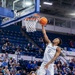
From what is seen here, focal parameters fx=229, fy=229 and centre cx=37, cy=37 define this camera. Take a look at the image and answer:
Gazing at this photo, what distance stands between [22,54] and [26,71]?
156cm

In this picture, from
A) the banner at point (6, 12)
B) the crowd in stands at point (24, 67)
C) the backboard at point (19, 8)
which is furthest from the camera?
the crowd in stands at point (24, 67)

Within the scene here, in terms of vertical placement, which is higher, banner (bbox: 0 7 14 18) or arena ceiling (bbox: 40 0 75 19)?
banner (bbox: 0 7 14 18)

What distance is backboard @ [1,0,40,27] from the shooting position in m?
7.16

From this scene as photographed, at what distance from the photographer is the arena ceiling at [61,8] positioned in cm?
1921

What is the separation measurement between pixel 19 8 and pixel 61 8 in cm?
1228

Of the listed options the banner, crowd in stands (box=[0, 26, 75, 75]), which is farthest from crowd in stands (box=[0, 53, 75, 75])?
the banner

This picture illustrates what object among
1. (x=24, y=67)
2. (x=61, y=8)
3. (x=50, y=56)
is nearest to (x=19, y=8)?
(x=50, y=56)

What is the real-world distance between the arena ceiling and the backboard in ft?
35.3

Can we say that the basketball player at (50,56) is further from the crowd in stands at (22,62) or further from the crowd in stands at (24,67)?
the crowd in stands at (22,62)

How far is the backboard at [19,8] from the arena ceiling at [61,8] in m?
10.8

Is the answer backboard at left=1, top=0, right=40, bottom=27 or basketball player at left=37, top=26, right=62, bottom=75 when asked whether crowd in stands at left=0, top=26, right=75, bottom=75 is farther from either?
basketball player at left=37, top=26, right=62, bottom=75

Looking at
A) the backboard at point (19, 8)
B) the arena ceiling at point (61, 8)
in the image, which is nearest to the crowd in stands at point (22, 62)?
the arena ceiling at point (61, 8)

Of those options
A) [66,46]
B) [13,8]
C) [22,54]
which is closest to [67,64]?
[66,46]

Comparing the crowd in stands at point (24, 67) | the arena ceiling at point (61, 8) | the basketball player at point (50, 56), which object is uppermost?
the basketball player at point (50, 56)
